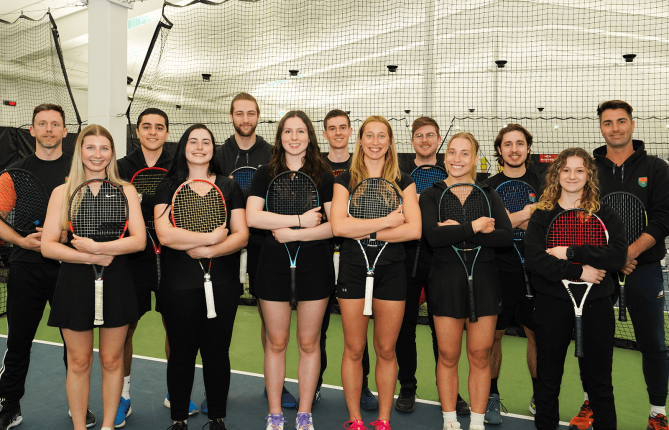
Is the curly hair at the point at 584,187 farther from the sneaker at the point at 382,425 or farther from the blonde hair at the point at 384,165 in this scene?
the sneaker at the point at 382,425

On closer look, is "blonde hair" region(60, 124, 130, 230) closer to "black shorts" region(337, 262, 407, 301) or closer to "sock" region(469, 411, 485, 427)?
"black shorts" region(337, 262, 407, 301)

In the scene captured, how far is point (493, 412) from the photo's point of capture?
11.3 ft

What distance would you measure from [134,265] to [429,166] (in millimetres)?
2185

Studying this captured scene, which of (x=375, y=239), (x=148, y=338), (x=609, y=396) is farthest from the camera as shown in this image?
(x=148, y=338)

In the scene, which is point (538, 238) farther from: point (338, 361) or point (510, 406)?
point (338, 361)

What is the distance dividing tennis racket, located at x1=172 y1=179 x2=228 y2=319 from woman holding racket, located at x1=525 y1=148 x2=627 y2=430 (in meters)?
1.89

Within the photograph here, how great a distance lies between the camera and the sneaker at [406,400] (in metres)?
3.61

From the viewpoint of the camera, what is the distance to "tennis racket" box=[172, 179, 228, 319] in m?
2.92

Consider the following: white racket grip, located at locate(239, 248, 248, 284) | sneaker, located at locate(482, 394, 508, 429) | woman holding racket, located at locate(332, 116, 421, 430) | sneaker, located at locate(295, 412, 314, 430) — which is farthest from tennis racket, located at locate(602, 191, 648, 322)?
white racket grip, located at locate(239, 248, 248, 284)

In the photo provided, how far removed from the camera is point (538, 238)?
2.94 m

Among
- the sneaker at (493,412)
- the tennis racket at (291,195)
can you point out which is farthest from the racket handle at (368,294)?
the sneaker at (493,412)

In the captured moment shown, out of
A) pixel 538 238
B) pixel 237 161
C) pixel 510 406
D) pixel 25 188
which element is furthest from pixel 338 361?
pixel 25 188

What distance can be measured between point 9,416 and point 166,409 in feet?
3.29

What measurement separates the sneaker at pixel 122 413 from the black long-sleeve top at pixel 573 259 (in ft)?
9.41
